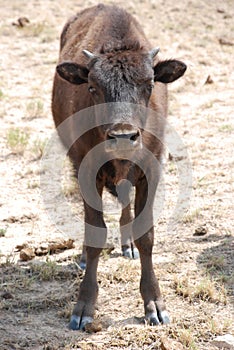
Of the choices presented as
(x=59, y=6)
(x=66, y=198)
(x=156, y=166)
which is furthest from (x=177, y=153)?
(x=59, y=6)

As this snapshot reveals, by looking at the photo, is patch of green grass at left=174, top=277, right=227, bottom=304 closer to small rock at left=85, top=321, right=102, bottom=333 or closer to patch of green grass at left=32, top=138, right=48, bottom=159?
small rock at left=85, top=321, right=102, bottom=333

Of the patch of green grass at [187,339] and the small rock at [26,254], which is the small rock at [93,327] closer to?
the patch of green grass at [187,339]

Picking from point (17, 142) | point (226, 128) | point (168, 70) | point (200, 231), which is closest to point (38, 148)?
point (17, 142)

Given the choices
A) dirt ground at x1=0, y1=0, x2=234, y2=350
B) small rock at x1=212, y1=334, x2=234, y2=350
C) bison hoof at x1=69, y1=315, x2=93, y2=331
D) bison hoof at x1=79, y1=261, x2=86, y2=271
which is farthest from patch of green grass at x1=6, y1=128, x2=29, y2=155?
small rock at x1=212, y1=334, x2=234, y2=350

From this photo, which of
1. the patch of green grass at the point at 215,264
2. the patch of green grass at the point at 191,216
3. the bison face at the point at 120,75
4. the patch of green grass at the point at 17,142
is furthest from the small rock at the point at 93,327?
the patch of green grass at the point at 17,142

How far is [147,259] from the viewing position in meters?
5.39

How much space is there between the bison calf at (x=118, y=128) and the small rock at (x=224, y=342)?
1.61 feet

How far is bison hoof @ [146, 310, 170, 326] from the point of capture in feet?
16.7

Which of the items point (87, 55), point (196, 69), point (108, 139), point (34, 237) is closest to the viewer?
point (108, 139)

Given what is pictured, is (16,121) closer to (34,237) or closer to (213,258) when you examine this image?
(34,237)

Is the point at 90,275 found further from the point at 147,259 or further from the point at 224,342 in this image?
the point at 224,342

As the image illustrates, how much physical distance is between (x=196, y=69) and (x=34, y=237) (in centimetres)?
729

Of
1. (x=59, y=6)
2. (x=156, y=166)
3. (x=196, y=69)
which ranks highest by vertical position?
(x=156, y=166)

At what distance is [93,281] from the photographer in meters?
5.33
